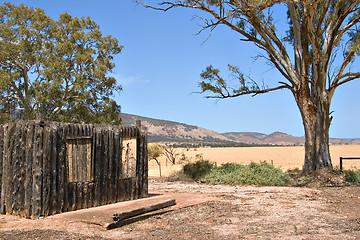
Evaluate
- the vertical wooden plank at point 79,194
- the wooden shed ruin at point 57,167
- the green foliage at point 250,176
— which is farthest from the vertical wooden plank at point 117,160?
the green foliage at point 250,176

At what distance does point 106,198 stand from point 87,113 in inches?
608

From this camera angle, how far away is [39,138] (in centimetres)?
866

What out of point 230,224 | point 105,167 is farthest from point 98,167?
point 230,224

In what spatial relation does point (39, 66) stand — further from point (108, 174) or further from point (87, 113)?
point (108, 174)

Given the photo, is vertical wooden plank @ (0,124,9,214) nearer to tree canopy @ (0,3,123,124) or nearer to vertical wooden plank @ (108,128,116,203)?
vertical wooden plank @ (108,128,116,203)

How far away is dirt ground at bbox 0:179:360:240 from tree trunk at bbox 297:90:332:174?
5760mm

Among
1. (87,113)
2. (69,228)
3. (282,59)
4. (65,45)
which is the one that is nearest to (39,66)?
(65,45)

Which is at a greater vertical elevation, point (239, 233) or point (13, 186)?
point (13, 186)

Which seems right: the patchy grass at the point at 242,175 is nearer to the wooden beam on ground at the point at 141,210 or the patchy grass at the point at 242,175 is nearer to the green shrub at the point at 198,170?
the green shrub at the point at 198,170

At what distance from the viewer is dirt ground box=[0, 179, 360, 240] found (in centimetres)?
731

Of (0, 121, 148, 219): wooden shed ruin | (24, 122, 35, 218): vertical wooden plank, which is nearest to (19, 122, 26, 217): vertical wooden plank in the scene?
(0, 121, 148, 219): wooden shed ruin

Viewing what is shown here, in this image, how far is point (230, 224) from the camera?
8.40 meters

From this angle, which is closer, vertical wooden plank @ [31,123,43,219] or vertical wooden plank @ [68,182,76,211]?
vertical wooden plank @ [31,123,43,219]

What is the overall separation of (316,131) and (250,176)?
366cm
